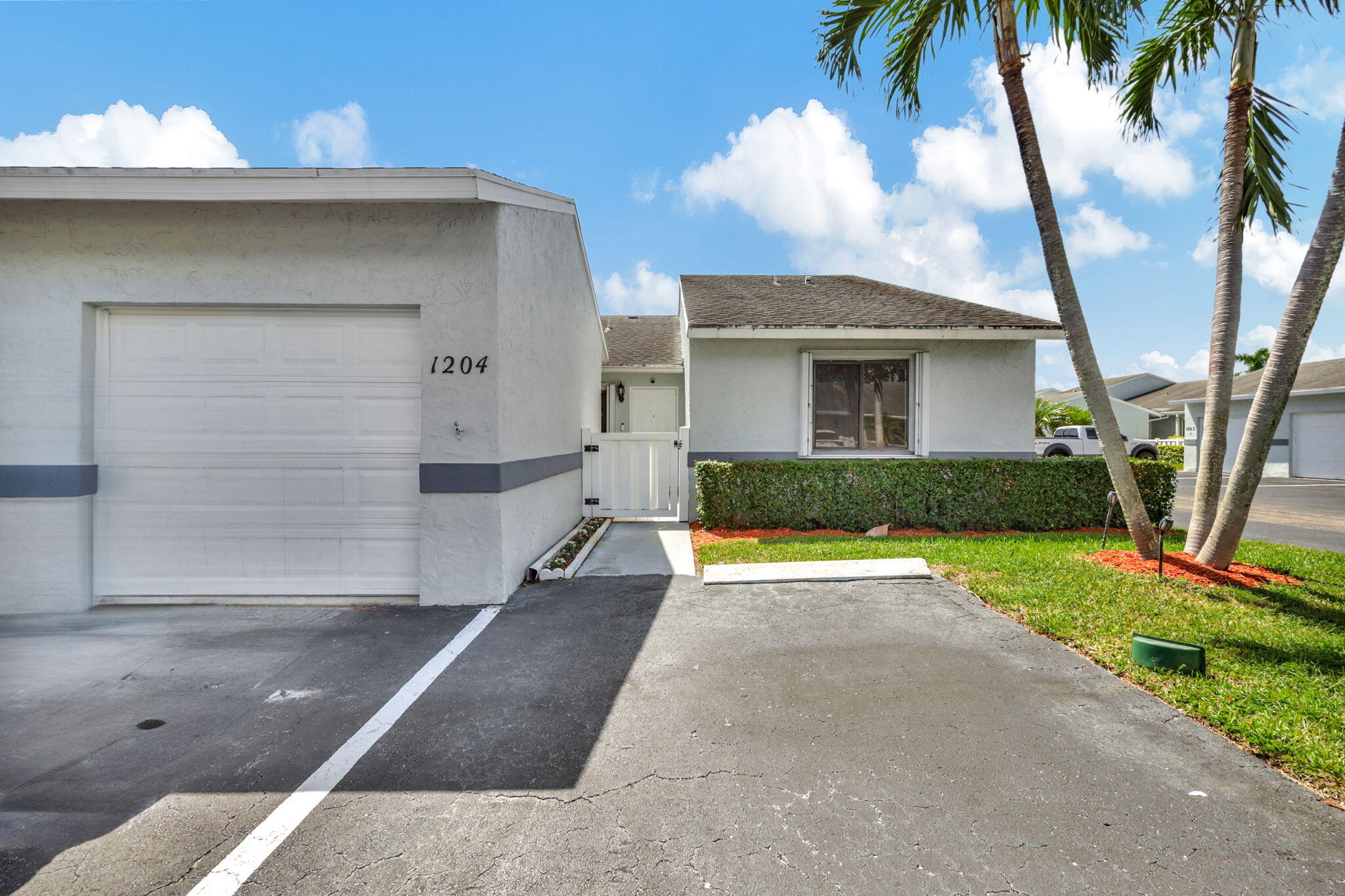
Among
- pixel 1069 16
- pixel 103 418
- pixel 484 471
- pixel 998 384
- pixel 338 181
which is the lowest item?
pixel 484 471

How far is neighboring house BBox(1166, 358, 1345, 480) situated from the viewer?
17781mm

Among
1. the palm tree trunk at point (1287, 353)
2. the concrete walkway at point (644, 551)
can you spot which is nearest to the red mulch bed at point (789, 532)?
the concrete walkway at point (644, 551)

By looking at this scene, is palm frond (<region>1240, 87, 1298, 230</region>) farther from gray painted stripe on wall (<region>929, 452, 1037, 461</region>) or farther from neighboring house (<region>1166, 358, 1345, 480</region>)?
neighboring house (<region>1166, 358, 1345, 480</region>)

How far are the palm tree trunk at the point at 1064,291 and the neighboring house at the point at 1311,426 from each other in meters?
15.5

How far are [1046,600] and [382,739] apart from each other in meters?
5.36

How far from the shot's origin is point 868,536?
28.0 feet

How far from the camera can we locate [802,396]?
33.8ft

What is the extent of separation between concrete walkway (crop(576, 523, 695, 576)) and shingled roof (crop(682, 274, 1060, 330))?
11.2 ft

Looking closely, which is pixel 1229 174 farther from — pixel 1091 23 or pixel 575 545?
pixel 575 545

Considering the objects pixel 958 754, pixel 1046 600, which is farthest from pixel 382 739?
pixel 1046 600

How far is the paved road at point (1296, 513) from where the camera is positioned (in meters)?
8.51

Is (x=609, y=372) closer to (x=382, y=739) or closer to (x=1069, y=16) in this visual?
(x=1069, y=16)

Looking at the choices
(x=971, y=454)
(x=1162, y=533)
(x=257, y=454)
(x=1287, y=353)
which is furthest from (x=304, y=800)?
(x=971, y=454)

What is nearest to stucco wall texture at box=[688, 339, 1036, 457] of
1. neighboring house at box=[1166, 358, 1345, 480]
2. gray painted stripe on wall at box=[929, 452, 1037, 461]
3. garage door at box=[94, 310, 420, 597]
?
gray painted stripe on wall at box=[929, 452, 1037, 461]
